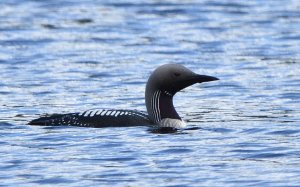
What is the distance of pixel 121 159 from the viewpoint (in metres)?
11.7

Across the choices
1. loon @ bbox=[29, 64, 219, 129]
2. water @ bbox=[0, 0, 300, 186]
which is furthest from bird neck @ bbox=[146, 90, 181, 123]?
water @ bbox=[0, 0, 300, 186]

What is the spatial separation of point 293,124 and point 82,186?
11.4ft

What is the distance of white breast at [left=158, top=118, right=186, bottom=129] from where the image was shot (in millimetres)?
13438

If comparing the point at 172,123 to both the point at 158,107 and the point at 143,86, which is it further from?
the point at 143,86

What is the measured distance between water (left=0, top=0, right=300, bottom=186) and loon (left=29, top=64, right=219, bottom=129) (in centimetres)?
13

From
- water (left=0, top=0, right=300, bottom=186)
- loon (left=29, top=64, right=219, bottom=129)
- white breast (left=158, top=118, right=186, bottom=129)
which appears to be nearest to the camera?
water (left=0, top=0, right=300, bottom=186)

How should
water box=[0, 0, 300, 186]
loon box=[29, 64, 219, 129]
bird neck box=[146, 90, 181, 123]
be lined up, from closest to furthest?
water box=[0, 0, 300, 186] → loon box=[29, 64, 219, 129] → bird neck box=[146, 90, 181, 123]

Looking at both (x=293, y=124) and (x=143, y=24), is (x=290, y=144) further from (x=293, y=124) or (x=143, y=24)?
(x=143, y=24)

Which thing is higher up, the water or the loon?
the loon

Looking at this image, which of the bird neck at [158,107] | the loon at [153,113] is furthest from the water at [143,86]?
the bird neck at [158,107]

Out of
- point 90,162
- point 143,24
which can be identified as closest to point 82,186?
point 90,162

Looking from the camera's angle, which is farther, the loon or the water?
the loon

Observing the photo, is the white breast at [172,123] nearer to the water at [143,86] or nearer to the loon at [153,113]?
the loon at [153,113]

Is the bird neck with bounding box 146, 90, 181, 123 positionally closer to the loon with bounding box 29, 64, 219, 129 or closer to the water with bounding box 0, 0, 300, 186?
the loon with bounding box 29, 64, 219, 129
